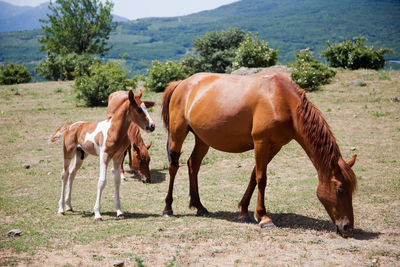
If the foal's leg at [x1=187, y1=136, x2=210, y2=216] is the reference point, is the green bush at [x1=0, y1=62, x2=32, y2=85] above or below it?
above

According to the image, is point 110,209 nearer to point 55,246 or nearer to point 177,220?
point 177,220

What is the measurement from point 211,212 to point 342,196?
9.11ft

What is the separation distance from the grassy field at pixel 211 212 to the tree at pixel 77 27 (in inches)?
1440

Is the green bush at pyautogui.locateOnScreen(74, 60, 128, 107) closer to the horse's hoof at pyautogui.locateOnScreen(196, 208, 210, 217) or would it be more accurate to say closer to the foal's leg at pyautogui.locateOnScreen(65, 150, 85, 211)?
the foal's leg at pyautogui.locateOnScreen(65, 150, 85, 211)

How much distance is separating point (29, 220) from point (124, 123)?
256cm

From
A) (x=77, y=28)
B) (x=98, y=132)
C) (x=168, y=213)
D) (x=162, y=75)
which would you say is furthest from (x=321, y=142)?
(x=77, y=28)

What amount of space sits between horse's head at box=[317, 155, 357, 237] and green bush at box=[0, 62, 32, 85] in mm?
34336

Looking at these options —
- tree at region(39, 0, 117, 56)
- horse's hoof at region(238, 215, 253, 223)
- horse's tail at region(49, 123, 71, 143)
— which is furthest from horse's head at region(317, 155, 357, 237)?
tree at region(39, 0, 117, 56)

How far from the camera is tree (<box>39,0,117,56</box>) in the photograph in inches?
1960

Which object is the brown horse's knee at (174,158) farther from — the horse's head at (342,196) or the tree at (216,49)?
the tree at (216,49)

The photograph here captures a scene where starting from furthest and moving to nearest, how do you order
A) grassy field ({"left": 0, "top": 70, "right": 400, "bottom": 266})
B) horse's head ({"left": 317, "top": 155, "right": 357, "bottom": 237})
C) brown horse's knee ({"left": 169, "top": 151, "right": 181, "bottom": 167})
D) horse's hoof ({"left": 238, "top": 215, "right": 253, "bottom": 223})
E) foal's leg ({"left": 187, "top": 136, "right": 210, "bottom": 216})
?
brown horse's knee ({"left": 169, "top": 151, "right": 181, "bottom": 167}) < foal's leg ({"left": 187, "top": 136, "right": 210, "bottom": 216}) < horse's hoof ({"left": 238, "top": 215, "right": 253, "bottom": 223}) < horse's head ({"left": 317, "top": 155, "right": 357, "bottom": 237}) < grassy field ({"left": 0, "top": 70, "right": 400, "bottom": 266})

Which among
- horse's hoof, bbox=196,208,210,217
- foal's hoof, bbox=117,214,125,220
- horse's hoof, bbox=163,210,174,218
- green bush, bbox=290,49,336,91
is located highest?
green bush, bbox=290,49,336,91

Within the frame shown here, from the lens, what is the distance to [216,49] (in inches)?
1971

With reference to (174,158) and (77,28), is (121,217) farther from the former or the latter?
(77,28)
